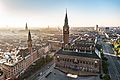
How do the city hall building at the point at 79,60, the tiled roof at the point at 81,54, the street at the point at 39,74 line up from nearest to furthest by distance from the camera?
the street at the point at 39,74
the city hall building at the point at 79,60
the tiled roof at the point at 81,54

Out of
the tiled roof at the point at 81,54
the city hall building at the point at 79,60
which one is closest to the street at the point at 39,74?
the city hall building at the point at 79,60

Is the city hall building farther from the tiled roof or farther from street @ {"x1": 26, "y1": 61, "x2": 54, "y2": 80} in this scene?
street @ {"x1": 26, "y1": 61, "x2": 54, "y2": 80}

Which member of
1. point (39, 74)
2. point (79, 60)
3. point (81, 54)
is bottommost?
point (39, 74)

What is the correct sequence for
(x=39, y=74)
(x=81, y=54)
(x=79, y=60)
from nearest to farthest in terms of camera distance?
(x=79, y=60) → (x=39, y=74) → (x=81, y=54)

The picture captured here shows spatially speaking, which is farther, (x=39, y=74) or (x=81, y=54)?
(x=81, y=54)

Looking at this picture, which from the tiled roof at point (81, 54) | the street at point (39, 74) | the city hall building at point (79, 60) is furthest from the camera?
the tiled roof at point (81, 54)

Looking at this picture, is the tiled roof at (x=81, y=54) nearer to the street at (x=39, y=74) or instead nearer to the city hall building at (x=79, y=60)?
the city hall building at (x=79, y=60)

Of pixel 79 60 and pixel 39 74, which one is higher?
pixel 79 60

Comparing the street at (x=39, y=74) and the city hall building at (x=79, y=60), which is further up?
the city hall building at (x=79, y=60)

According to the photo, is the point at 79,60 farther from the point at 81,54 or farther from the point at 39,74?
the point at 39,74

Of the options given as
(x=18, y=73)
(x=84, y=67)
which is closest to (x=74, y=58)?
(x=84, y=67)

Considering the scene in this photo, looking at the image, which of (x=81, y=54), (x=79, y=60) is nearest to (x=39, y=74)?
(x=79, y=60)
